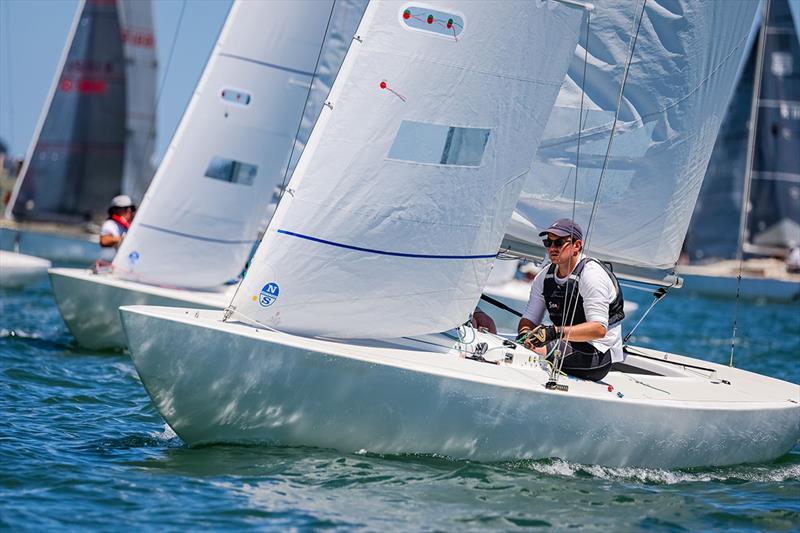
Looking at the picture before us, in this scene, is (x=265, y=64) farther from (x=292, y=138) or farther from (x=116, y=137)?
(x=116, y=137)

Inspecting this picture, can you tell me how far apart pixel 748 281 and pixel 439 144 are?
891 inches

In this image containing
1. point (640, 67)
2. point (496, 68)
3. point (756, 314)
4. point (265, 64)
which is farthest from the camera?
point (756, 314)

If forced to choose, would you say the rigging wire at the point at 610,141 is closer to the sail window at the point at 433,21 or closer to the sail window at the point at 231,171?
the sail window at the point at 433,21

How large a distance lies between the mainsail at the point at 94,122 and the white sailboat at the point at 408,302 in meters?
17.5

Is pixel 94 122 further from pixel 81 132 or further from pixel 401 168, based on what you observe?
pixel 401 168


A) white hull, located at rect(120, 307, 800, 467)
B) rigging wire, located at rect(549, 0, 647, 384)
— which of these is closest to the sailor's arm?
rigging wire, located at rect(549, 0, 647, 384)

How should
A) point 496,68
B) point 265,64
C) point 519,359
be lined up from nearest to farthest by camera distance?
point 496,68, point 519,359, point 265,64

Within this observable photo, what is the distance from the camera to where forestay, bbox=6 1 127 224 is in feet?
72.9

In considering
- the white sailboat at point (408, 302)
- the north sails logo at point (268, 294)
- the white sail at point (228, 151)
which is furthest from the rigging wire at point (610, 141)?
the white sail at point (228, 151)

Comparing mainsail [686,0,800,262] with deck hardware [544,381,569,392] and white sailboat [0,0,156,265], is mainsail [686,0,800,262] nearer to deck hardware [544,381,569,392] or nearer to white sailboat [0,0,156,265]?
white sailboat [0,0,156,265]

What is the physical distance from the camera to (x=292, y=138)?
11.0 m

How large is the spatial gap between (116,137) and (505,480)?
19.1 metres

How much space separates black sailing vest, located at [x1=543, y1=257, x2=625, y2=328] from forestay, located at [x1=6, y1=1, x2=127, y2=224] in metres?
17.4

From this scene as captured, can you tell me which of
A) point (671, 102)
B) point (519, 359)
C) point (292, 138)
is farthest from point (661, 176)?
point (292, 138)
